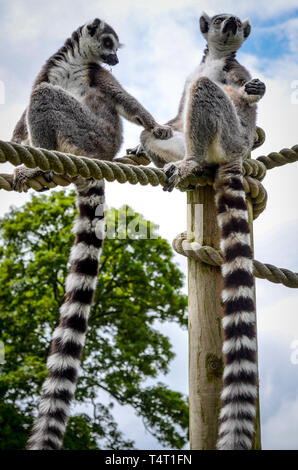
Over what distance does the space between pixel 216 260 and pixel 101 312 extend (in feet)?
46.1

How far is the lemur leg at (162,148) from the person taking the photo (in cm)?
509

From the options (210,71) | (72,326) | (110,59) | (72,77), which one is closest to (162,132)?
(210,71)

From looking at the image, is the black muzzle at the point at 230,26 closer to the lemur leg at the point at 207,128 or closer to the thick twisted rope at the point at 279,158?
the lemur leg at the point at 207,128

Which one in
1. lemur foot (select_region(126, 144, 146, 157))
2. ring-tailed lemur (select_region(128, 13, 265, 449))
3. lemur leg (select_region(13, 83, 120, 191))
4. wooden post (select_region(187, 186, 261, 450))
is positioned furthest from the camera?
lemur foot (select_region(126, 144, 146, 157))

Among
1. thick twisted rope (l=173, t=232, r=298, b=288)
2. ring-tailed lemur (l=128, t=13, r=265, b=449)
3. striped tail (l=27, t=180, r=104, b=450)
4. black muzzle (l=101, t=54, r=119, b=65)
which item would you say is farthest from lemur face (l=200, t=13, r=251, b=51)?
thick twisted rope (l=173, t=232, r=298, b=288)

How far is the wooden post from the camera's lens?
3637 millimetres

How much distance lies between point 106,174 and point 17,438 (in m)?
11.8

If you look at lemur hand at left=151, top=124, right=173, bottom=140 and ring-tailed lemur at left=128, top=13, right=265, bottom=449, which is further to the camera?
lemur hand at left=151, top=124, right=173, bottom=140

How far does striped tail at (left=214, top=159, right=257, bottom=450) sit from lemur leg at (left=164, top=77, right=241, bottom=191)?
163 millimetres

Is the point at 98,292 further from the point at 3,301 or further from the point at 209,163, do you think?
the point at 209,163

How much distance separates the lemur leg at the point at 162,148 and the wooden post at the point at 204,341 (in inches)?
42.7

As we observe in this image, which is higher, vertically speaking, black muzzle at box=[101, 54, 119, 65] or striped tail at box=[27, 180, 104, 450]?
black muzzle at box=[101, 54, 119, 65]

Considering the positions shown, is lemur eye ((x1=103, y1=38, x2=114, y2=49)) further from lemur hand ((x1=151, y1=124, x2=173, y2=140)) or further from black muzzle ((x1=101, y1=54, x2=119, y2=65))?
lemur hand ((x1=151, y1=124, x2=173, y2=140))

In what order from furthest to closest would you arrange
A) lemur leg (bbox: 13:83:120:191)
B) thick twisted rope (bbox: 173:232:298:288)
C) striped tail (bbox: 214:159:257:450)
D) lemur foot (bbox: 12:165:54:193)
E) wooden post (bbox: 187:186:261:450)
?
1. lemur leg (bbox: 13:83:120:191)
2. lemur foot (bbox: 12:165:54:193)
3. thick twisted rope (bbox: 173:232:298:288)
4. wooden post (bbox: 187:186:261:450)
5. striped tail (bbox: 214:159:257:450)
